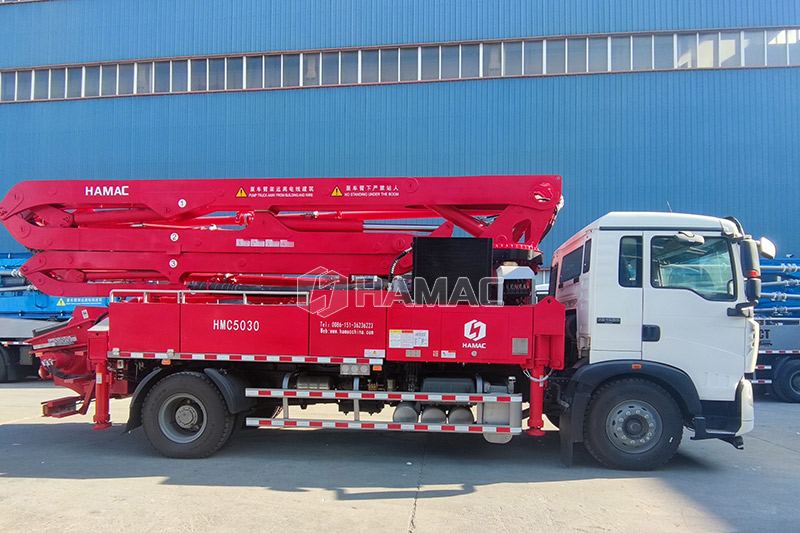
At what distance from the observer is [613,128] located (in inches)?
753

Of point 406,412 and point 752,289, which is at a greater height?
point 752,289

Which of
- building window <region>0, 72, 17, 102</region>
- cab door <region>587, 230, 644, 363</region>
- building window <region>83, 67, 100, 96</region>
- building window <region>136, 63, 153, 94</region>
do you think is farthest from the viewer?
building window <region>0, 72, 17, 102</region>

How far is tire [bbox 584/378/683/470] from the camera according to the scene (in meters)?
6.59

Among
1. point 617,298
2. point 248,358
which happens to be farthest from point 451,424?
point 248,358

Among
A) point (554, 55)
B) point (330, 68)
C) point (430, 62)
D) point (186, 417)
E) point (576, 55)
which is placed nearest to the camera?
point (186, 417)

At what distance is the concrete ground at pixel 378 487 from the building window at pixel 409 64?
14.6m

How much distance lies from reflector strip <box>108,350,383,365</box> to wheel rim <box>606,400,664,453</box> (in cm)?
279

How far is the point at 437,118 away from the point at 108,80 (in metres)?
12.8

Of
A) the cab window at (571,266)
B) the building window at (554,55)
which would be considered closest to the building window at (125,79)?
the building window at (554,55)

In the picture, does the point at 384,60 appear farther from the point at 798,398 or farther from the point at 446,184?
the point at 798,398

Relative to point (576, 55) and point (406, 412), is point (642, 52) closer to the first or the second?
point (576, 55)

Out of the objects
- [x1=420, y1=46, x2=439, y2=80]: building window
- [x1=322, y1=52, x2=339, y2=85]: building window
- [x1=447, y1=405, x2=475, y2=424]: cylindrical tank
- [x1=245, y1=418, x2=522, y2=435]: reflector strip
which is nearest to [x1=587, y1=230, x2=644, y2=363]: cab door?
[x1=245, y1=418, x2=522, y2=435]: reflector strip

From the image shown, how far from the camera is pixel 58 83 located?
2259 centimetres

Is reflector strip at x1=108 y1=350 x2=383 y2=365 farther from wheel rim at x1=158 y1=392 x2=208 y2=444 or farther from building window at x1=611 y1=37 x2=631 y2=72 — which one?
building window at x1=611 y1=37 x2=631 y2=72
